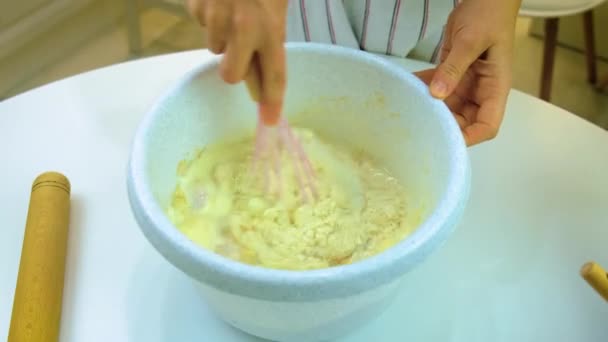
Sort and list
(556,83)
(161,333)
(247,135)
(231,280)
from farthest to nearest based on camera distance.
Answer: (556,83) → (247,135) → (161,333) → (231,280)

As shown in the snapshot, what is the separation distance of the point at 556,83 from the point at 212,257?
1.56 metres

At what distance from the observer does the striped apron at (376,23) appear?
781mm

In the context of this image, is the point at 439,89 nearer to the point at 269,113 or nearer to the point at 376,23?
the point at 269,113

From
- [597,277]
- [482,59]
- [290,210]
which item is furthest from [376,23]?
[597,277]

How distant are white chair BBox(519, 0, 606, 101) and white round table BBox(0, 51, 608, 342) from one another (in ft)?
1.87

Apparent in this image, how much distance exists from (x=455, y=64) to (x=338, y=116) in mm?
135

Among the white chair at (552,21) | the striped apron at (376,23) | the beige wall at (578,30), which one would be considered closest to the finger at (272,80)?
the striped apron at (376,23)

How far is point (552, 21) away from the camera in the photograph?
140 centimetres

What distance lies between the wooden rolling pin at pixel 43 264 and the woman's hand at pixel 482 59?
0.37 metres

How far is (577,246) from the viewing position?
23.8 inches

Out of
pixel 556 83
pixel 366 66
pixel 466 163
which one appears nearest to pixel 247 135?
pixel 366 66

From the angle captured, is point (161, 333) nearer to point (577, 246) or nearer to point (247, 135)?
point (247, 135)

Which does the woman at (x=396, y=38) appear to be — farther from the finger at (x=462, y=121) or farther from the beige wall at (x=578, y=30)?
the beige wall at (x=578, y=30)

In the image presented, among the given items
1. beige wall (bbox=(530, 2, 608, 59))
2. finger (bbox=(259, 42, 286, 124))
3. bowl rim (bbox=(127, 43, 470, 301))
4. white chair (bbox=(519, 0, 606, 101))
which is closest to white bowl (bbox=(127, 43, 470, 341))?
bowl rim (bbox=(127, 43, 470, 301))
